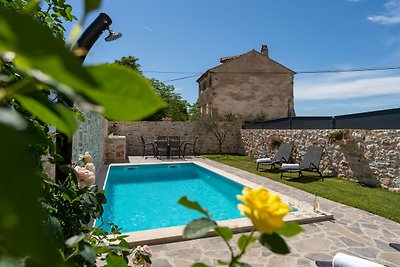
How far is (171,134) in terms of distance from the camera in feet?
53.0

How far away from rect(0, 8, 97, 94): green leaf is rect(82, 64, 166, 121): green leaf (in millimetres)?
40

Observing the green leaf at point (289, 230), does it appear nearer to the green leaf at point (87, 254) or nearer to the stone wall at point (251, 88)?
the green leaf at point (87, 254)

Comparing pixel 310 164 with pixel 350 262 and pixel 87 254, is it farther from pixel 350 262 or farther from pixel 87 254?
pixel 87 254

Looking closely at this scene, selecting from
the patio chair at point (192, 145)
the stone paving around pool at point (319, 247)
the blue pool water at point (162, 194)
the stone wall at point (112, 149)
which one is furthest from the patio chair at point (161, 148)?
the stone paving around pool at point (319, 247)

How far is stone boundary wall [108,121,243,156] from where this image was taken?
15.5m

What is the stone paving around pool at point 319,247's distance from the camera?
138 inches

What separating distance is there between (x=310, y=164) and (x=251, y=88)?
11829mm

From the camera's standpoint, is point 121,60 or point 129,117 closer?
point 129,117

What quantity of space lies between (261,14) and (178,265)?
1599 cm

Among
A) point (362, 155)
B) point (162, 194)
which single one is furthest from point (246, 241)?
point (362, 155)

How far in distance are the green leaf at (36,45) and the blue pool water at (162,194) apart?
5.19 metres

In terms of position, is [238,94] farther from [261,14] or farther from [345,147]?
[345,147]

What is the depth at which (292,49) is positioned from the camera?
20.4 metres

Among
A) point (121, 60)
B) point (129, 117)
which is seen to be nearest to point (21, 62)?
point (129, 117)
